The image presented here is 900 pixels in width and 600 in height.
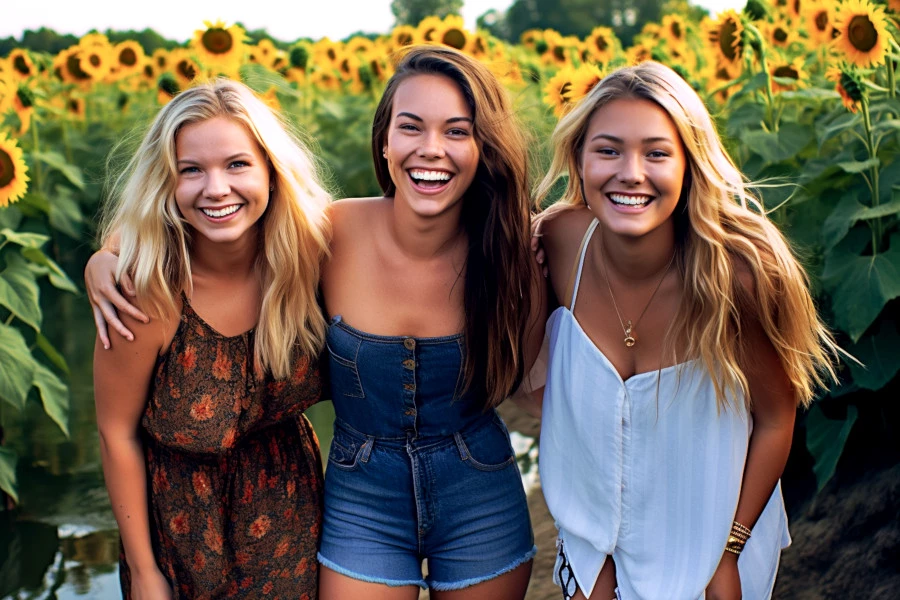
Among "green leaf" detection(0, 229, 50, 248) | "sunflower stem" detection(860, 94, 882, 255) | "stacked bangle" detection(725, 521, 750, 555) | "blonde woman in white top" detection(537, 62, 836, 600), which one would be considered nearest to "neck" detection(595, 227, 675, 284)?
"blonde woman in white top" detection(537, 62, 836, 600)

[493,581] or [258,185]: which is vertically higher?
[258,185]

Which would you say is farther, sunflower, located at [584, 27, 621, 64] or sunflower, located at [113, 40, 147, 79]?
sunflower, located at [113, 40, 147, 79]

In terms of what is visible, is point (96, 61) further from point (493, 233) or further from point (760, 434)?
point (760, 434)

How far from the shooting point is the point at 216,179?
2385 mm

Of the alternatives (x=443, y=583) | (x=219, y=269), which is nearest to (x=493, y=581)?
(x=443, y=583)

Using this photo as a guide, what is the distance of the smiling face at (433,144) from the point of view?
2.43 meters

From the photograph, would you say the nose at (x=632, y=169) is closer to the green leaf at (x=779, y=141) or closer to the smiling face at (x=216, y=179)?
the smiling face at (x=216, y=179)

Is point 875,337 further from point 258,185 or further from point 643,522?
point 258,185

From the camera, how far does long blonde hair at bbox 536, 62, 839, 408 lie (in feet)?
7.11

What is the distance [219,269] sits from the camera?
253 cm

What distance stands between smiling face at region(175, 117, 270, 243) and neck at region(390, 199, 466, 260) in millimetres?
365

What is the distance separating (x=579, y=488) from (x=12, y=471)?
84.6 inches

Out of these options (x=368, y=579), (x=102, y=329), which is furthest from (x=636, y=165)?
(x=102, y=329)

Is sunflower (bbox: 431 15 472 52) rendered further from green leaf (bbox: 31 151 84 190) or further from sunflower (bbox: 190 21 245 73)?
green leaf (bbox: 31 151 84 190)
